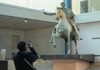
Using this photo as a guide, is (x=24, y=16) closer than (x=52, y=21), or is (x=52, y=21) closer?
(x=24, y=16)

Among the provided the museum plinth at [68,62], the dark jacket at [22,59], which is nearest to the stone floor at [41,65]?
the museum plinth at [68,62]

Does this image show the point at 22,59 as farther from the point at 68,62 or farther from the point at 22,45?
the point at 68,62

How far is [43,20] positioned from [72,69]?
5788mm

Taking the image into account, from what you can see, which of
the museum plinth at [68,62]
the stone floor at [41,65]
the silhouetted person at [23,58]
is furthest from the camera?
the stone floor at [41,65]

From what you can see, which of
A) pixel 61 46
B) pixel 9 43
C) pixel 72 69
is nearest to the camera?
pixel 72 69

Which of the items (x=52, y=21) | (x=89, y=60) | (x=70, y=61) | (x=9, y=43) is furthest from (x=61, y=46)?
(x=70, y=61)

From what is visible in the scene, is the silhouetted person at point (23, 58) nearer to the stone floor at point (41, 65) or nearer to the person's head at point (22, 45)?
the person's head at point (22, 45)

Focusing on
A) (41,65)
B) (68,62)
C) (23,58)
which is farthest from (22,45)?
(41,65)

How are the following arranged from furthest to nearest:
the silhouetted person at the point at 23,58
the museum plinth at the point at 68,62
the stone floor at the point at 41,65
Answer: the stone floor at the point at 41,65 < the museum plinth at the point at 68,62 < the silhouetted person at the point at 23,58

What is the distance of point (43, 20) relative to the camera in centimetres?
1219

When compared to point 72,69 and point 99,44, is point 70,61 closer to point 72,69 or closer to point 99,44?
point 72,69

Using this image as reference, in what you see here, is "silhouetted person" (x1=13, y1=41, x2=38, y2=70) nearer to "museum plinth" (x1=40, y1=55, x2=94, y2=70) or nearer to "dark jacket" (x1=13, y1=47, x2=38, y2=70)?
"dark jacket" (x1=13, y1=47, x2=38, y2=70)

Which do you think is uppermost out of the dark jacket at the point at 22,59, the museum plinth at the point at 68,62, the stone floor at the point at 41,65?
the dark jacket at the point at 22,59

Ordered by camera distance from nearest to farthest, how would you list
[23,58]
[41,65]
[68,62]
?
1. [23,58]
2. [68,62]
3. [41,65]
